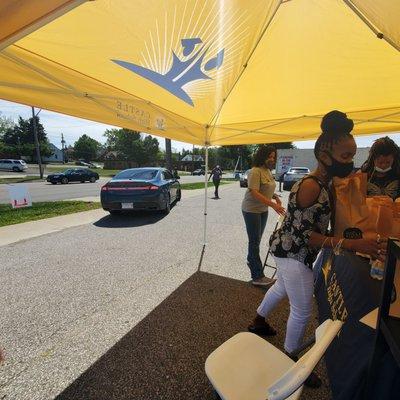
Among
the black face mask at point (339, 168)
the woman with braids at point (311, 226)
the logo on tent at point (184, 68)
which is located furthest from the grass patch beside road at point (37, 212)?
the black face mask at point (339, 168)

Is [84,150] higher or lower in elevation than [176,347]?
higher

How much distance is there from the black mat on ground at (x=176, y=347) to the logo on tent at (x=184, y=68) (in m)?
2.73

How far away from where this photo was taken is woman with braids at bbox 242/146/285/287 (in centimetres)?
355

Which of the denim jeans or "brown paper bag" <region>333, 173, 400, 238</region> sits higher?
"brown paper bag" <region>333, 173, 400, 238</region>

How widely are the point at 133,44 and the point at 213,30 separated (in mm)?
793

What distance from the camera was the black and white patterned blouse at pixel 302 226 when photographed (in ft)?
6.19

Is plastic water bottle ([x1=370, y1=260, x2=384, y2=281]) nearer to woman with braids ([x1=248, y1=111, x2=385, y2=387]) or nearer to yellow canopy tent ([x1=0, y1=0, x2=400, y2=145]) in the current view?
woman with braids ([x1=248, y1=111, x2=385, y2=387])

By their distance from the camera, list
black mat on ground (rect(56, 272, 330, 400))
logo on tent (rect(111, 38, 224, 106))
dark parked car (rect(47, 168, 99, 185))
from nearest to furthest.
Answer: black mat on ground (rect(56, 272, 330, 400))
logo on tent (rect(111, 38, 224, 106))
dark parked car (rect(47, 168, 99, 185))

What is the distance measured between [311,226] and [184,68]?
2.24m

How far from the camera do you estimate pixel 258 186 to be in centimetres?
357

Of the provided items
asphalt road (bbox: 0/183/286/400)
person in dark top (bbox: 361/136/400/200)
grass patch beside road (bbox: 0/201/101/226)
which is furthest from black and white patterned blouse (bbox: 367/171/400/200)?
grass patch beside road (bbox: 0/201/101/226)

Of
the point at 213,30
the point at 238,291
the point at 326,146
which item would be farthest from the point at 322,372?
the point at 213,30

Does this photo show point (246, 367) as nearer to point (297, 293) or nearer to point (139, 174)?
point (297, 293)

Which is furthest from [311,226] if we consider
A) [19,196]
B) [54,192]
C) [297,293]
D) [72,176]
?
[72,176]
